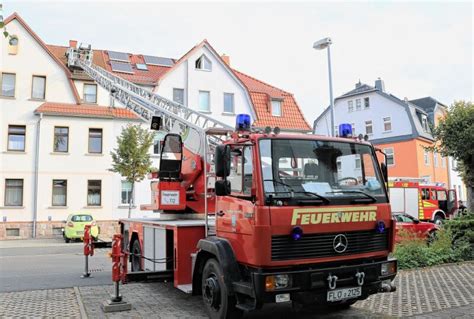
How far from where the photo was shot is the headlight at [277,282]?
5371 mm

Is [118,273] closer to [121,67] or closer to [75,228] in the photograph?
[75,228]

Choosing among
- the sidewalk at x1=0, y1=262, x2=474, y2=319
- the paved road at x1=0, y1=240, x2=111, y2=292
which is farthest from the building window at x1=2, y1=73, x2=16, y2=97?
the sidewalk at x1=0, y1=262, x2=474, y2=319

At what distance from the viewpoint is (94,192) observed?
86.6ft

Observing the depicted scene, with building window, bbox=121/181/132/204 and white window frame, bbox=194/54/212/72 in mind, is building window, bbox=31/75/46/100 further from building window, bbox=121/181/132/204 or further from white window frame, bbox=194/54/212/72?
white window frame, bbox=194/54/212/72

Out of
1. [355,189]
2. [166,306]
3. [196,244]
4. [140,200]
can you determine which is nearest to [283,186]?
[355,189]

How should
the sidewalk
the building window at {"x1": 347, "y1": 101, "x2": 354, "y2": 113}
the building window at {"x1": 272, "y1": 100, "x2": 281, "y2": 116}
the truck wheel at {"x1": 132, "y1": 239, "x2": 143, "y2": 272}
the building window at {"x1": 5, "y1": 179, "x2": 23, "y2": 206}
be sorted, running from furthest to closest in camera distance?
the building window at {"x1": 347, "y1": 101, "x2": 354, "y2": 113} < the building window at {"x1": 272, "y1": 100, "x2": 281, "y2": 116} < the building window at {"x1": 5, "y1": 179, "x2": 23, "y2": 206} < the truck wheel at {"x1": 132, "y1": 239, "x2": 143, "y2": 272} < the sidewalk

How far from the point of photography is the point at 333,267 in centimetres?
578

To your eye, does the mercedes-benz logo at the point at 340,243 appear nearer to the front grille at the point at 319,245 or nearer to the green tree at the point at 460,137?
the front grille at the point at 319,245

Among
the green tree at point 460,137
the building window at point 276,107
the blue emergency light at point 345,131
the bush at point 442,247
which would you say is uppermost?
the building window at point 276,107

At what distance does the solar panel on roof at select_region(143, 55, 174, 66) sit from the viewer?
32.2m

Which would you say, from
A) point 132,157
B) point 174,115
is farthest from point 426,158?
point 174,115

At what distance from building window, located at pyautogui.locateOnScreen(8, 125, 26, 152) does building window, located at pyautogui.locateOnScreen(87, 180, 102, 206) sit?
418 cm

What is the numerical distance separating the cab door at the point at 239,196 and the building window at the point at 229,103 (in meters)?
24.5

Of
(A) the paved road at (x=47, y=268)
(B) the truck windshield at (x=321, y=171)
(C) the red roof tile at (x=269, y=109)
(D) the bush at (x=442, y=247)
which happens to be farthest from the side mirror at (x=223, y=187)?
(C) the red roof tile at (x=269, y=109)
